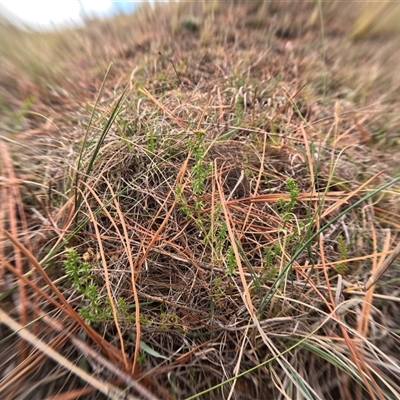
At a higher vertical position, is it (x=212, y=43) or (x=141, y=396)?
(x=212, y=43)

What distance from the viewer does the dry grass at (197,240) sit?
64 cm

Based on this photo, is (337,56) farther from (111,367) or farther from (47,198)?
(111,367)

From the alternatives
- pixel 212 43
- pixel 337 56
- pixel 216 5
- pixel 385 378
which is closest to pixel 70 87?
pixel 212 43

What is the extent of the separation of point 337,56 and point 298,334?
1436 millimetres

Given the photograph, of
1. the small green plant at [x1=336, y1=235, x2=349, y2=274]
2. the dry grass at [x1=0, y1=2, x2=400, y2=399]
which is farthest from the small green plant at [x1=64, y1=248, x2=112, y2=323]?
→ the small green plant at [x1=336, y1=235, x2=349, y2=274]

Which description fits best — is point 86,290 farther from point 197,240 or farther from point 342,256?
point 342,256

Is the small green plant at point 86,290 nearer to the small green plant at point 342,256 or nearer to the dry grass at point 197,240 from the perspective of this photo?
the dry grass at point 197,240

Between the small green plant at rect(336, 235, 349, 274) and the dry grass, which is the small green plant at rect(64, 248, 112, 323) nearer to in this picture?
the dry grass

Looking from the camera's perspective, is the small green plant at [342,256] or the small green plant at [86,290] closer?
the small green plant at [86,290]

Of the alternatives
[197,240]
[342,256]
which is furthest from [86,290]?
[342,256]

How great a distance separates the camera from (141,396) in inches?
24.0

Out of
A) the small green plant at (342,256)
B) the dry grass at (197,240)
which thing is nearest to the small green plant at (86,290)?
the dry grass at (197,240)

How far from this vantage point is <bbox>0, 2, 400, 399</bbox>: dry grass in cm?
64

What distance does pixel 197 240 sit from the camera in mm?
816
